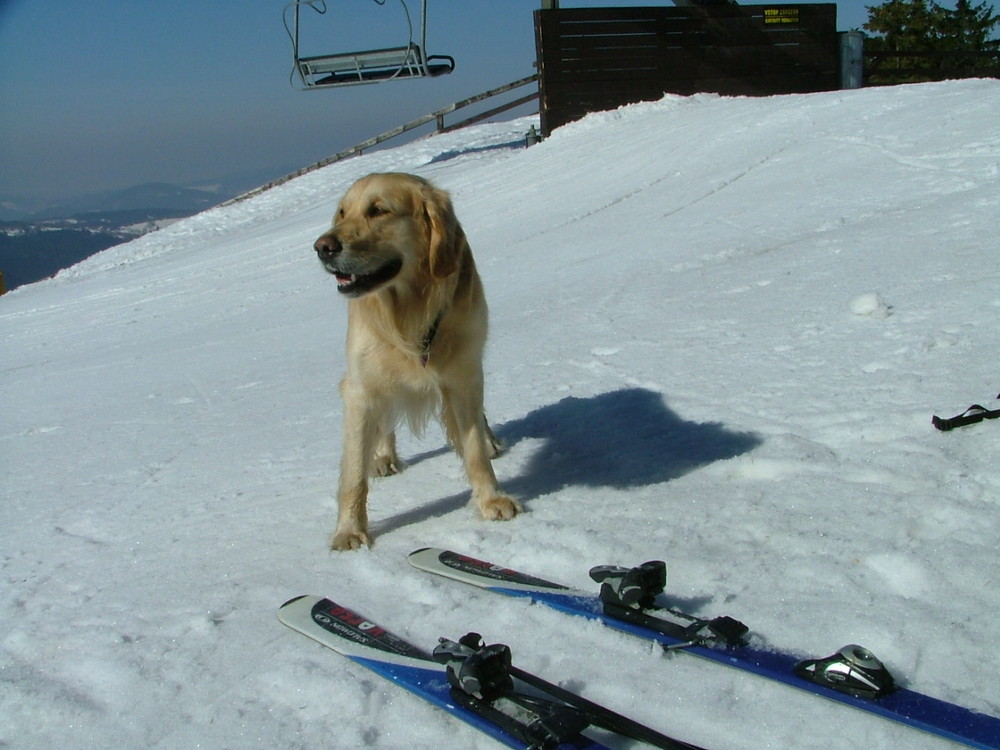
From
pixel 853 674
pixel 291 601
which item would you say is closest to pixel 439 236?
pixel 291 601

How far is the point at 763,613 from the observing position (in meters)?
2.25

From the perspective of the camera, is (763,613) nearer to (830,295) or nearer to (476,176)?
(830,295)

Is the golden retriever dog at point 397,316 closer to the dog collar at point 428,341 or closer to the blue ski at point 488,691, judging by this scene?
the dog collar at point 428,341

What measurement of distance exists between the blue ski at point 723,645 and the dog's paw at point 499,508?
535mm

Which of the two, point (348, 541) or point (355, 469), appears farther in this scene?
point (355, 469)

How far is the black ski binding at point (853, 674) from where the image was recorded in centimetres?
177

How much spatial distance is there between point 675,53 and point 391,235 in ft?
48.3

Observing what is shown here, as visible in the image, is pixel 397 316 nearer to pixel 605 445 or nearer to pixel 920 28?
pixel 605 445

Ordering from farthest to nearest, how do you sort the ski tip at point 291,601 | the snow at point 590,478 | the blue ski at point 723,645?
1. the ski tip at point 291,601
2. the snow at point 590,478
3. the blue ski at point 723,645

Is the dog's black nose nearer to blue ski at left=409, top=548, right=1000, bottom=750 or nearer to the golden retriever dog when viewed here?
the golden retriever dog

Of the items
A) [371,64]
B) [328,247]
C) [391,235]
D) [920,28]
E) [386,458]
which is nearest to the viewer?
[328,247]

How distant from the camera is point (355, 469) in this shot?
10.9 feet

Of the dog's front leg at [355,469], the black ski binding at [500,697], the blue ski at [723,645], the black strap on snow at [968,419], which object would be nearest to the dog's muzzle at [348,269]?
the dog's front leg at [355,469]

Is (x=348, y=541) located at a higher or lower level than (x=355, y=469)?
lower
